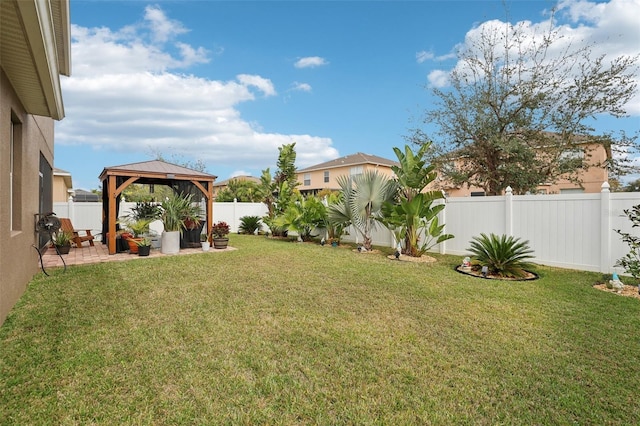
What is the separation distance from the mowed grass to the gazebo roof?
466 centimetres

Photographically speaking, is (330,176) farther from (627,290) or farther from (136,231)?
(627,290)

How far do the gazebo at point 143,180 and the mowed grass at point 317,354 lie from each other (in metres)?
3.79

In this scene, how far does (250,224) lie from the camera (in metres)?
17.8

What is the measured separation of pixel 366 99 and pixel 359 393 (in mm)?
14930

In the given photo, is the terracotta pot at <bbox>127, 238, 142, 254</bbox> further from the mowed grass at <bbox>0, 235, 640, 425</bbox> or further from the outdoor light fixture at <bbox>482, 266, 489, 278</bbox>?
the outdoor light fixture at <bbox>482, 266, 489, 278</bbox>

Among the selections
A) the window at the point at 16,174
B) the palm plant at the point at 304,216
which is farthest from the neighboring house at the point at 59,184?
the window at the point at 16,174

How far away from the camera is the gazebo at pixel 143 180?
10000mm

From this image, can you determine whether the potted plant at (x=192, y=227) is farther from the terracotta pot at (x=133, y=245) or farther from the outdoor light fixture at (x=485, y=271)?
the outdoor light fixture at (x=485, y=271)

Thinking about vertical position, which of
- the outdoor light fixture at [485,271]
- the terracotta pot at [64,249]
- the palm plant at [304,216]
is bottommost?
the outdoor light fixture at [485,271]

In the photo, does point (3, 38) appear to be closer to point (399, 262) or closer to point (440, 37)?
point (399, 262)

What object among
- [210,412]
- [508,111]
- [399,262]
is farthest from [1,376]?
[508,111]

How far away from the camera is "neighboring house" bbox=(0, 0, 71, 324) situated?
133 inches

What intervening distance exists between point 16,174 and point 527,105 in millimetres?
15112

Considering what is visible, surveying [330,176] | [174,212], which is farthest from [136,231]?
[330,176]
